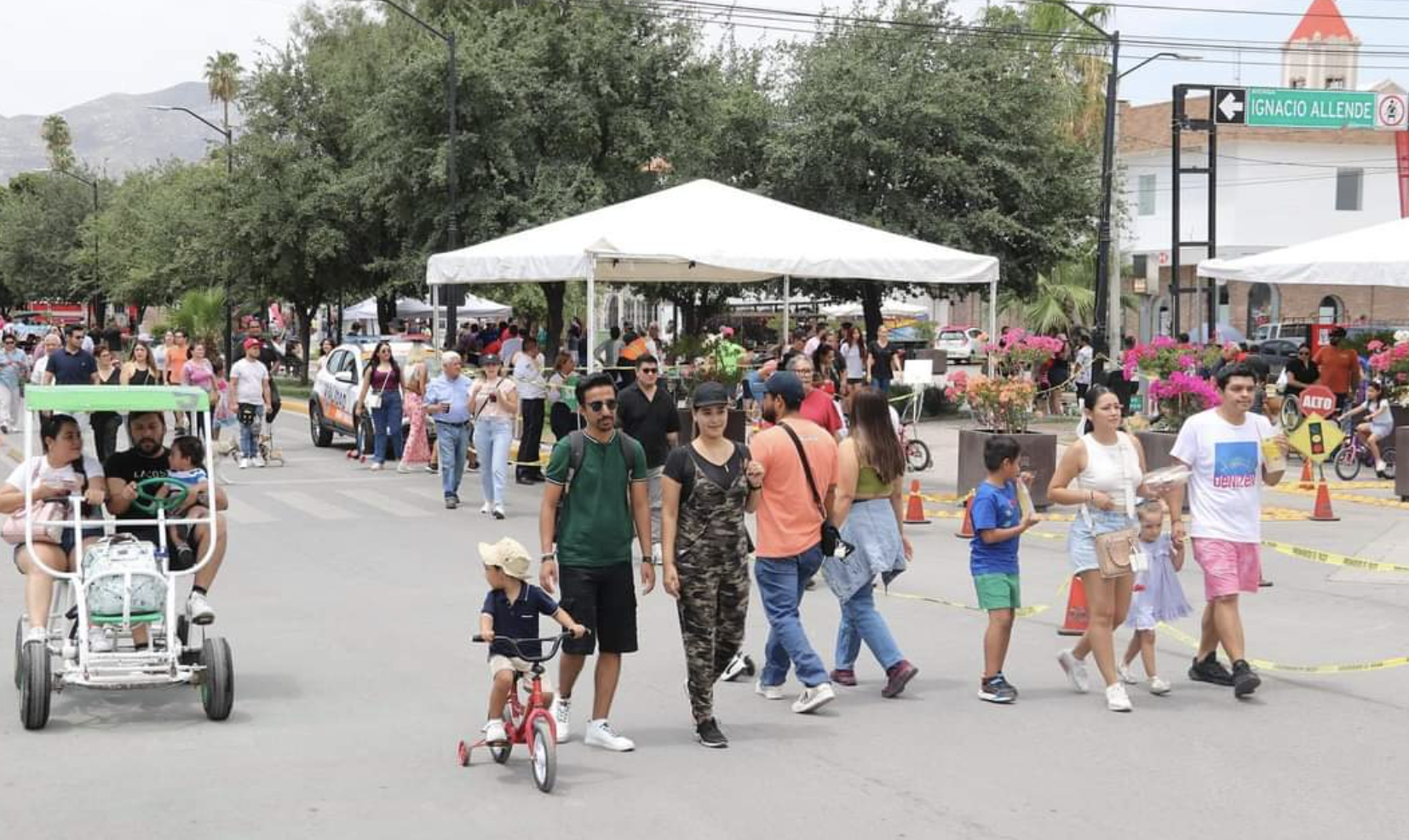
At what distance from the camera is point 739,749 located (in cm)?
727

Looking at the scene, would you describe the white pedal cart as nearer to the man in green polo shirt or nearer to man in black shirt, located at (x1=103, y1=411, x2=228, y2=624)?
man in black shirt, located at (x1=103, y1=411, x2=228, y2=624)

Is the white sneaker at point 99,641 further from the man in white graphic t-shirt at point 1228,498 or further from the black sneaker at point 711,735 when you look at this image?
the man in white graphic t-shirt at point 1228,498

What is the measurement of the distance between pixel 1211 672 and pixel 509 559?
408 cm

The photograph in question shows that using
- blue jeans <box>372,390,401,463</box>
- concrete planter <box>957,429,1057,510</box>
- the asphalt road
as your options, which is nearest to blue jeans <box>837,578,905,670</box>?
the asphalt road

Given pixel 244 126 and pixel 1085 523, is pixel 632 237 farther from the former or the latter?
pixel 244 126

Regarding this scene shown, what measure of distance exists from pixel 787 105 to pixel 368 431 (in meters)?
14.5

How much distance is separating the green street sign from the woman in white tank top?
80.3ft

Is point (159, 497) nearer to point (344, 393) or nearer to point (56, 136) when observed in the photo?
point (344, 393)

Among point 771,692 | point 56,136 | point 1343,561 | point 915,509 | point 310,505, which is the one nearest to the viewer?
point 771,692

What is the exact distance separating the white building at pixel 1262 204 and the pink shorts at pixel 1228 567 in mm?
49675

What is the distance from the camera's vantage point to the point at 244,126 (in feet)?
140

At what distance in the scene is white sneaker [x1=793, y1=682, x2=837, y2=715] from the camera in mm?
7871

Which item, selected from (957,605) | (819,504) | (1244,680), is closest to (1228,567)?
(1244,680)

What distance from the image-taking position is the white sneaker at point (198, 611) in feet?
25.2
